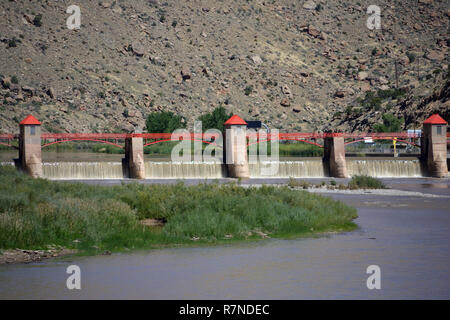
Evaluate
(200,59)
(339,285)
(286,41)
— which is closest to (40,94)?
(200,59)

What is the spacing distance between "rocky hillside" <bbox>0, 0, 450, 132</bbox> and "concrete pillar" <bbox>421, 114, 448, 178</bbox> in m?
26.3

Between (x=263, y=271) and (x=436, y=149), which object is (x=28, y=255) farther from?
(x=436, y=149)

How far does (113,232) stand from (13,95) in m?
89.9

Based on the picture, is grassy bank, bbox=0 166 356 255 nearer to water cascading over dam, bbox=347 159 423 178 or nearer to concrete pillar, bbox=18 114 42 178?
concrete pillar, bbox=18 114 42 178

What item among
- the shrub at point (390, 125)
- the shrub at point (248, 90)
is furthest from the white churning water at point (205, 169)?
the shrub at point (248, 90)

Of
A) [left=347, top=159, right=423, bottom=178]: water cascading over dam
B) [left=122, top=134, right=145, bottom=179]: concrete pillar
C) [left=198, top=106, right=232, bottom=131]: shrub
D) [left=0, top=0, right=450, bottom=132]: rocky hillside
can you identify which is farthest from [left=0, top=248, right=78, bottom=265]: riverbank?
[left=198, top=106, right=232, bottom=131]: shrub

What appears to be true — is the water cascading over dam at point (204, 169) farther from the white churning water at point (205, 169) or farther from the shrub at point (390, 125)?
the shrub at point (390, 125)

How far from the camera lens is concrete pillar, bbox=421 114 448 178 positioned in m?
71.5

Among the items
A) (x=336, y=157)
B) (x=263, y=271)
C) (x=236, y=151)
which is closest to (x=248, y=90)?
(x=336, y=157)

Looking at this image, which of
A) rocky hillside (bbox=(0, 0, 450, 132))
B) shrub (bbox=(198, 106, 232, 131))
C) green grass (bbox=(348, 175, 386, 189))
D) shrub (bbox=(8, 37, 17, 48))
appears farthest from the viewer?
shrub (bbox=(8, 37, 17, 48))

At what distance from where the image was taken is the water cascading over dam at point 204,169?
220ft

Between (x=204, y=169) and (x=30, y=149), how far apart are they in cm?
1583

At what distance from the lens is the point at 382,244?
30.3 m

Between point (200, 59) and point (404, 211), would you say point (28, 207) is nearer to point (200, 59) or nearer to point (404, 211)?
point (404, 211)
